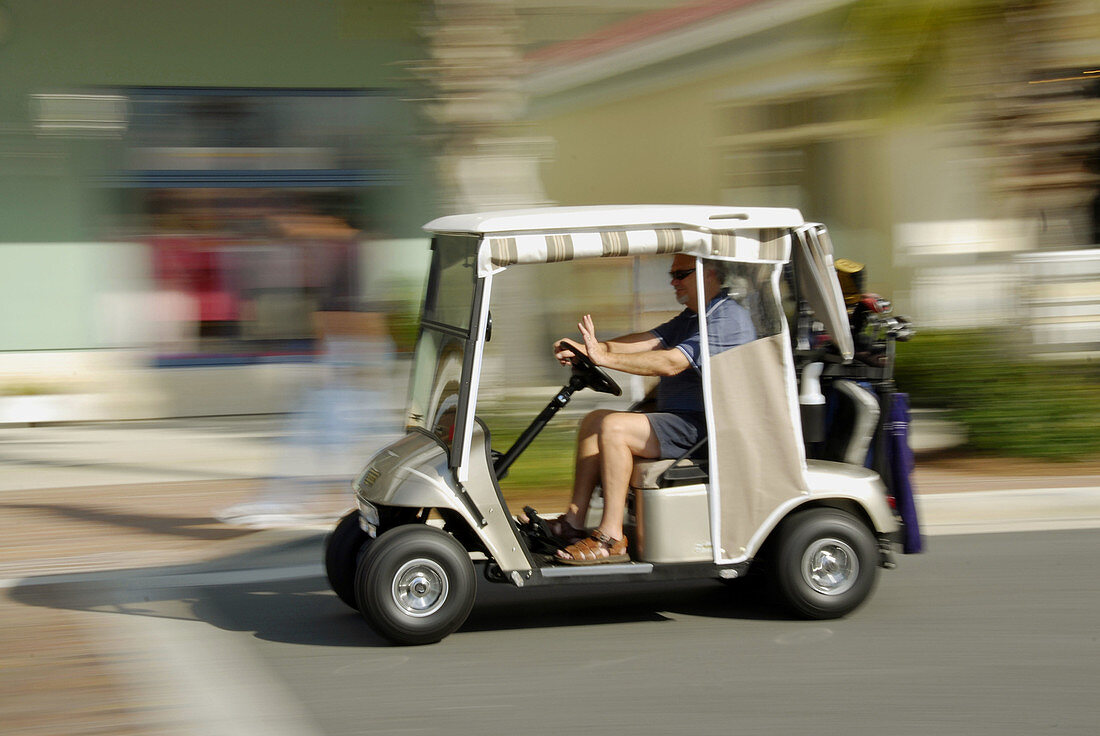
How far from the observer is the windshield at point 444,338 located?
5.30 m

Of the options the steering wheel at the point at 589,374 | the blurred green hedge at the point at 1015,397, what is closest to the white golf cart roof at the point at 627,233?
the steering wheel at the point at 589,374

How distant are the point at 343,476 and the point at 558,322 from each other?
425 centimetres

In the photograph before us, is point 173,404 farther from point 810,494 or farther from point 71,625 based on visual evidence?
point 810,494

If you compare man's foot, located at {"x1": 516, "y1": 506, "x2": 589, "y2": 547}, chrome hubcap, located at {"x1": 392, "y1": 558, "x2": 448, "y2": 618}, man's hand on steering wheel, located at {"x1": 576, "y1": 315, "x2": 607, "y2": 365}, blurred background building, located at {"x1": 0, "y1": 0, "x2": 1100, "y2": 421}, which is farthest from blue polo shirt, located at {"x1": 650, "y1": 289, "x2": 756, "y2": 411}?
blurred background building, located at {"x1": 0, "y1": 0, "x2": 1100, "y2": 421}

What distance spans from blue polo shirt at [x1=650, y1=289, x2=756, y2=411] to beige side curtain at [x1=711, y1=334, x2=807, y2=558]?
6 cm

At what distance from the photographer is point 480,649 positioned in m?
5.31

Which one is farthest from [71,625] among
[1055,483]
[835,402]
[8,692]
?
[1055,483]

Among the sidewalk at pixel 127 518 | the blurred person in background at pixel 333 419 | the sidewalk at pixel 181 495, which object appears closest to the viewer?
the sidewalk at pixel 127 518

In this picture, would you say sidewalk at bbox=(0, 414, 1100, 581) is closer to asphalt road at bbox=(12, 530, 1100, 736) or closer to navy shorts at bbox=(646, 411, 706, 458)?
asphalt road at bbox=(12, 530, 1100, 736)

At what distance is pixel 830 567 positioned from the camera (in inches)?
216

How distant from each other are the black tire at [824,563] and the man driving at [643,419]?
0.60 m

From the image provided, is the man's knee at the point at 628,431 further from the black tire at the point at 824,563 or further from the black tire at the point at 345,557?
the black tire at the point at 345,557

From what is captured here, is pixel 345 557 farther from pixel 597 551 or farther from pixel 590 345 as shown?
pixel 590 345

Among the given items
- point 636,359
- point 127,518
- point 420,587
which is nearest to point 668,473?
point 636,359
